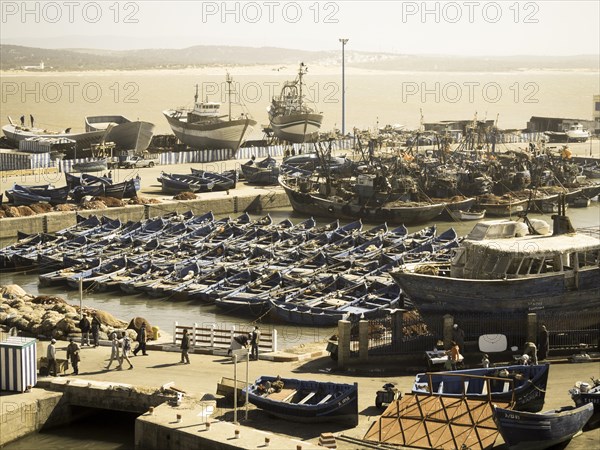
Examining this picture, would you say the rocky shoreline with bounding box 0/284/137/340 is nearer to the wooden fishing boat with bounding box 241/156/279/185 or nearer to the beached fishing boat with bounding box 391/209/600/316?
the beached fishing boat with bounding box 391/209/600/316

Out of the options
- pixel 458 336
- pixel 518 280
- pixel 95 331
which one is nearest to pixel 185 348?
pixel 95 331

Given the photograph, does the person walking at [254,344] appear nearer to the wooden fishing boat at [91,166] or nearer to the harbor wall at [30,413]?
the harbor wall at [30,413]

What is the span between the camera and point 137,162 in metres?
72.0

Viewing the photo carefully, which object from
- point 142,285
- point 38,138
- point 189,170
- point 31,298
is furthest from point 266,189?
point 31,298

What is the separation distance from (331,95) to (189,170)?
75699mm

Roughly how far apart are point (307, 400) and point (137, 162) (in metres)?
48.4

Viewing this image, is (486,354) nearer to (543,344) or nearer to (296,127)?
(543,344)

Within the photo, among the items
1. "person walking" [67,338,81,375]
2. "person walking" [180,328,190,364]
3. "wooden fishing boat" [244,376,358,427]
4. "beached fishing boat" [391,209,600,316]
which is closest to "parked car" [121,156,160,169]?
"beached fishing boat" [391,209,600,316]

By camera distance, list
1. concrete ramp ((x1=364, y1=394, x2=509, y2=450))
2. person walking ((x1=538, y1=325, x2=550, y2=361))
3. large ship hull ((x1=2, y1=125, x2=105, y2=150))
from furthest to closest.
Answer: large ship hull ((x1=2, y1=125, x2=105, y2=150)) < person walking ((x1=538, y1=325, x2=550, y2=361)) < concrete ramp ((x1=364, y1=394, x2=509, y2=450))

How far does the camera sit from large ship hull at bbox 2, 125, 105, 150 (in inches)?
2992

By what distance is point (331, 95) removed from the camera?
145m

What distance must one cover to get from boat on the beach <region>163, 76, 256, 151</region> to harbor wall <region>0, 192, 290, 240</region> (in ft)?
46.5

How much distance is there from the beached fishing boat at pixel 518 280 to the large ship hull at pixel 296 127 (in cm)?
5384

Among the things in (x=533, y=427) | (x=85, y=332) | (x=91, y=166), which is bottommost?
(x=533, y=427)
